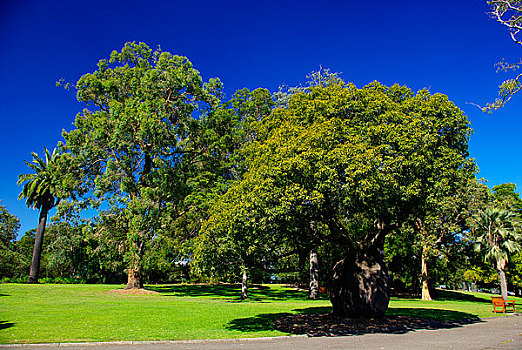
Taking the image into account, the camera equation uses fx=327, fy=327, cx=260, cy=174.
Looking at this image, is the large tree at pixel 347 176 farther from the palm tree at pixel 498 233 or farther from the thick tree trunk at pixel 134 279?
the thick tree trunk at pixel 134 279

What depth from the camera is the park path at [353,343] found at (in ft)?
28.5

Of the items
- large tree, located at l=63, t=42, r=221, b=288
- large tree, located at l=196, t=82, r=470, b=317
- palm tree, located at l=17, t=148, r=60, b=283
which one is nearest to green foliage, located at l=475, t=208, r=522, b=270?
large tree, located at l=196, t=82, r=470, b=317

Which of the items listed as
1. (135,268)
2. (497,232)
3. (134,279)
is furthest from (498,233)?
(134,279)

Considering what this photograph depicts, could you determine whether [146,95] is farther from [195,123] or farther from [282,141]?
[282,141]

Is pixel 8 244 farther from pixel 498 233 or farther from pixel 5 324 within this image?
pixel 498 233

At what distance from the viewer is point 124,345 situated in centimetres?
885

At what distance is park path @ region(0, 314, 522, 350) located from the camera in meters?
8.69

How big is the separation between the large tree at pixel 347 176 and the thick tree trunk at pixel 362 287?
0.04 m

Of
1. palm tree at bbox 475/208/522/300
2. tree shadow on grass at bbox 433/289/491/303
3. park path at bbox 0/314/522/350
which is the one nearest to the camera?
park path at bbox 0/314/522/350

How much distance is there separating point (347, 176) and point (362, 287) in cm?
560

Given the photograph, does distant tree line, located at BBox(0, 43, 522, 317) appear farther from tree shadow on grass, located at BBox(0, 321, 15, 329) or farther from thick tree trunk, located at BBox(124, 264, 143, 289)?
tree shadow on grass, located at BBox(0, 321, 15, 329)

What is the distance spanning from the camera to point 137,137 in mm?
26250

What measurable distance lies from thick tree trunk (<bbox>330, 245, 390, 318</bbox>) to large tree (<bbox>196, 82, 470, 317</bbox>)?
0.04 m

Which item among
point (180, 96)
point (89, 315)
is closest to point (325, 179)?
point (89, 315)
